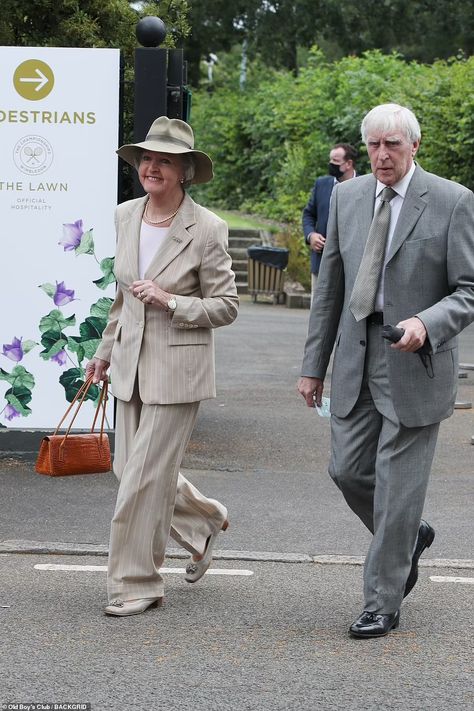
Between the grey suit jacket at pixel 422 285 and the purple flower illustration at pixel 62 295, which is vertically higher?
the grey suit jacket at pixel 422 285

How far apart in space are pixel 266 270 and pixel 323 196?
936 centimetres

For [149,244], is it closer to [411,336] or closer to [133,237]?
[133,237]

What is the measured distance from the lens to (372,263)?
17.6ft

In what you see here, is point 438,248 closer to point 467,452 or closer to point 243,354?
point 467,452

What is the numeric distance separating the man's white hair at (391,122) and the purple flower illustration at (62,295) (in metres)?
3.70

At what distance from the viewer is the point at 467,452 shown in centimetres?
978

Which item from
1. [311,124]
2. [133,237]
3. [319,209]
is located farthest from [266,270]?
[133,237]

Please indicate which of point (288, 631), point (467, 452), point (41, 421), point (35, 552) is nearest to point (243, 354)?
point (467, 452)

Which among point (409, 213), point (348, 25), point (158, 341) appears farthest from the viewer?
point (348, 25)

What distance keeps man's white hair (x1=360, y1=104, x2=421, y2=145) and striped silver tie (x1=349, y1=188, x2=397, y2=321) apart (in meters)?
0.25

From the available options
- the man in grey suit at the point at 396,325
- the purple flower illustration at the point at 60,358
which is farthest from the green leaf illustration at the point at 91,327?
the man in grey suit at the point at 396,325

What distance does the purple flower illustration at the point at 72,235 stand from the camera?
28.2 feet

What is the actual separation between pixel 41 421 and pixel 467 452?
3.04m

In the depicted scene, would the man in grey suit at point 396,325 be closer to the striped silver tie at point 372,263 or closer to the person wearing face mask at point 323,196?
the striped silver tie at point 372,263
